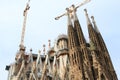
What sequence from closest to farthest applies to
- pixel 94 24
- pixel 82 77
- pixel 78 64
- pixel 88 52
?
1. pixel 82 77
2. pixel 78 64
3. pixel 88 52
4. pixel 94 24

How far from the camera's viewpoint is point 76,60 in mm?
29094

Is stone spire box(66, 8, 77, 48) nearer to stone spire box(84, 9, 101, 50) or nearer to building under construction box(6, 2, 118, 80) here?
building under construction box(6, 2, 118, 80)

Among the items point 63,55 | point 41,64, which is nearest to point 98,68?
point 63,55

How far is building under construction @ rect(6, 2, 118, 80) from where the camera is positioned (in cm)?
2798

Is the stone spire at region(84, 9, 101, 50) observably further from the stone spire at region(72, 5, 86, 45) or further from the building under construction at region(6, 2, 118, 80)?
the stone spire at region(72, 5, 86, 45)

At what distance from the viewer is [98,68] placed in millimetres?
27906

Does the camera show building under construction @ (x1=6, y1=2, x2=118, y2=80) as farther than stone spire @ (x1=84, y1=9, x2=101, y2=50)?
No

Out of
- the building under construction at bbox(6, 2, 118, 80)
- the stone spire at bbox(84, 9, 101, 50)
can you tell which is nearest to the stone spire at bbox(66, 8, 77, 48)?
the building under construction at bbox(6, 2, 118, 80)

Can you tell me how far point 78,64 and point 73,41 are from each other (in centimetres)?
441

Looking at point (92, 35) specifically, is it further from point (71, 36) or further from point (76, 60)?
point (76, 60)

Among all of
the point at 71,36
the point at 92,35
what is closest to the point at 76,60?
the point at 71,36

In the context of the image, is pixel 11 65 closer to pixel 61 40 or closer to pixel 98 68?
pixel 61 40

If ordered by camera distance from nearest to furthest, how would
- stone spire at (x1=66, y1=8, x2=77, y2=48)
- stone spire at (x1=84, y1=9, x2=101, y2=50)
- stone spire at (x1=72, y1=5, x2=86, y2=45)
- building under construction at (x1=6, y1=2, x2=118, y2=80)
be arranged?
building under construction at (x1=6, y1=2, x2=118, y2=80) → stone spire at (x1=66, y1=8, x2=77, y2=48) → stone spire at (x1=72, y1=5, x2=86, y2=45) → stone spire at (x1=84, y1=9, x2=101, y2=50)

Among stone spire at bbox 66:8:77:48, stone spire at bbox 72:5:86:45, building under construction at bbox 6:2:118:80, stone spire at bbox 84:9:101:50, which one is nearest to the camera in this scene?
building under construction at bbox 6:2:118:80
